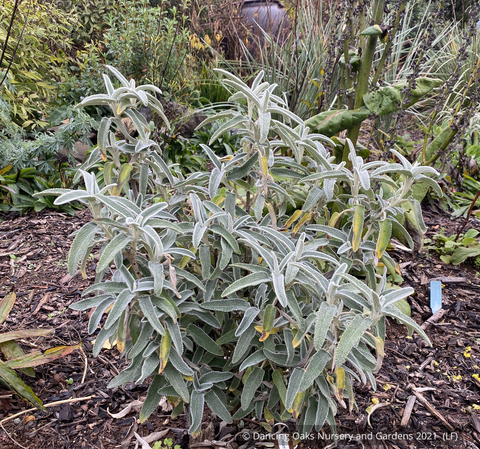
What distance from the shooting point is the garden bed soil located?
5.05 ft

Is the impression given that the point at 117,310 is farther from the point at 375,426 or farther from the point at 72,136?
the point at 72,136

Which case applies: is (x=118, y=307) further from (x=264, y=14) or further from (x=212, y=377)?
(x=264, y=14)

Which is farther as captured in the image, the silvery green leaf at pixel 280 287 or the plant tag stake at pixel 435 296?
the plant tag stake at pixel 435 296

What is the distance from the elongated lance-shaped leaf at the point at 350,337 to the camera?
982mm

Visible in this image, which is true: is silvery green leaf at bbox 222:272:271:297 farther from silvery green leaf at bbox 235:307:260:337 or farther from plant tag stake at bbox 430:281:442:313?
plant tag stake at bbox 430:281:442:313

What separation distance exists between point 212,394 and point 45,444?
0.69m

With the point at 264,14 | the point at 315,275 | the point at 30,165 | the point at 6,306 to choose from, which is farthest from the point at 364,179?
the point at 264,14

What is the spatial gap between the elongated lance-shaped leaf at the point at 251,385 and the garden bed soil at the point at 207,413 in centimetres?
34

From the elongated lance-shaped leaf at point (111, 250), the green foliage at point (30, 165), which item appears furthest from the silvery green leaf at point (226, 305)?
the green foliage at point (30, 165)

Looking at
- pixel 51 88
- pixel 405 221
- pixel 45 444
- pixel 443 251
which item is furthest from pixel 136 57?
pixel 45 444

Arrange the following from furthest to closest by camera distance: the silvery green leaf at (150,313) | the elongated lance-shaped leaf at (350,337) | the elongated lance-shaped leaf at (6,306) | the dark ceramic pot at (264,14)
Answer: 1. the dark ceramic pot at (264,14)
2. the elongated lance-shaped leaf at (6,306)
3. the silvery green leaf at (150,313)
4. the elongated lance-shaped leaf at (350,337)

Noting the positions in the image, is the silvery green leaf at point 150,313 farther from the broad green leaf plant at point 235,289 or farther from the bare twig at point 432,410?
the bare twig at point 432,410

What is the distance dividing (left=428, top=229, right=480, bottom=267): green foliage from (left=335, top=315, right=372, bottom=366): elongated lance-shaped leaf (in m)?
1.91

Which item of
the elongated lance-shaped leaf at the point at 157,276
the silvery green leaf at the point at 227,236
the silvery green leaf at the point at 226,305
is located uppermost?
the silvery green leaf at the point at 227,236
